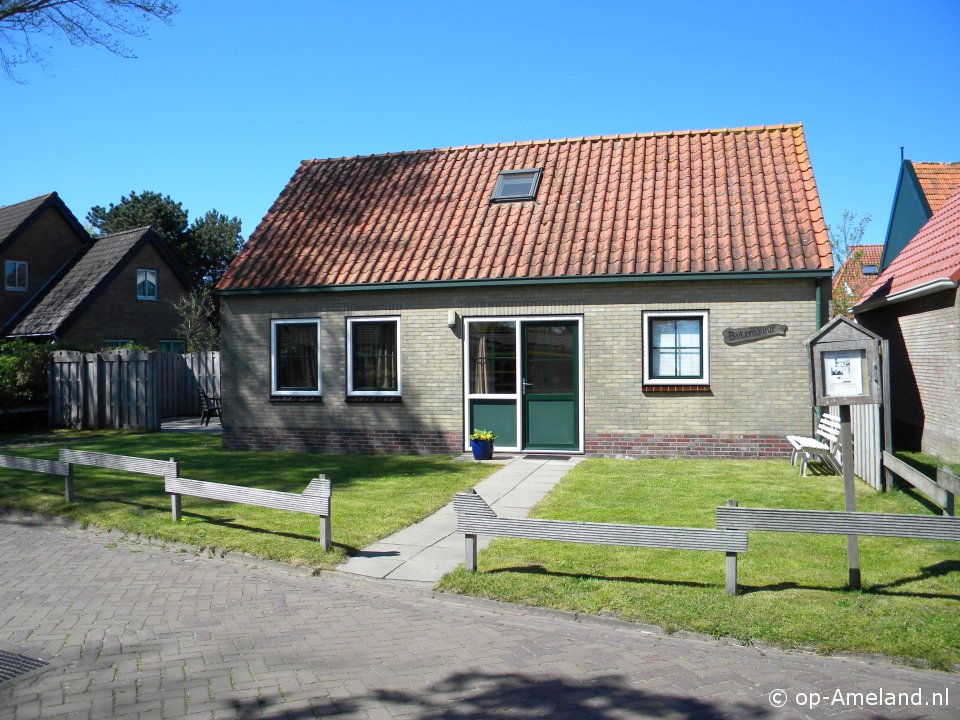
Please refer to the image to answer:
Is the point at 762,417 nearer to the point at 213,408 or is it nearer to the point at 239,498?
the point at 239,498

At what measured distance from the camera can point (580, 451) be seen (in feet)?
47.0

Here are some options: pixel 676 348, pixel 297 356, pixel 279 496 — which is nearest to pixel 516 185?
pixel 676 348

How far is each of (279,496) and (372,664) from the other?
3288 mm

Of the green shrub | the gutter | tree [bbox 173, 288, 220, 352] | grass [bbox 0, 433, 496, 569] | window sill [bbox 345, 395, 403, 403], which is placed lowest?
grass [bbox 0, 433, 496, 569]

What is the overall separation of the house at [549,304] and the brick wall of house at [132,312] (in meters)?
15.0

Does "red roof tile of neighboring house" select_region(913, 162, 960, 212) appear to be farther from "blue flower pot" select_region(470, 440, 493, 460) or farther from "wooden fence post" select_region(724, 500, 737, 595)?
"wooden fence post" select_region(724, 500, 737, 595)

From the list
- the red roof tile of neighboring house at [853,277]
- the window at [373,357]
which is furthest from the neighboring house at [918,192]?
the window at [373,357]

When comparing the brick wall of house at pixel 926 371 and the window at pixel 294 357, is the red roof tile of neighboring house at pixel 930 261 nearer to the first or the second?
the brick wall of house at pixel 926 371

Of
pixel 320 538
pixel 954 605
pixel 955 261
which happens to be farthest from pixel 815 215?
pixel 320 538

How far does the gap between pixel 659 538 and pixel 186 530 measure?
5.29 m

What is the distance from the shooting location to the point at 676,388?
13.7 m

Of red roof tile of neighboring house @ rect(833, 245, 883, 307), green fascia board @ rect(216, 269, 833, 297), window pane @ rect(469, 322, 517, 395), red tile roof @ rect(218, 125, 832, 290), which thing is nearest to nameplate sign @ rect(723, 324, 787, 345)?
green fascia board @ rect(216, 269, 833, 297)

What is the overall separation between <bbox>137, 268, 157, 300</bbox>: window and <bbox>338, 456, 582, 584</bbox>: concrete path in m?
24.4

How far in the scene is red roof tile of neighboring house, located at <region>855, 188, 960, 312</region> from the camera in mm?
12702
